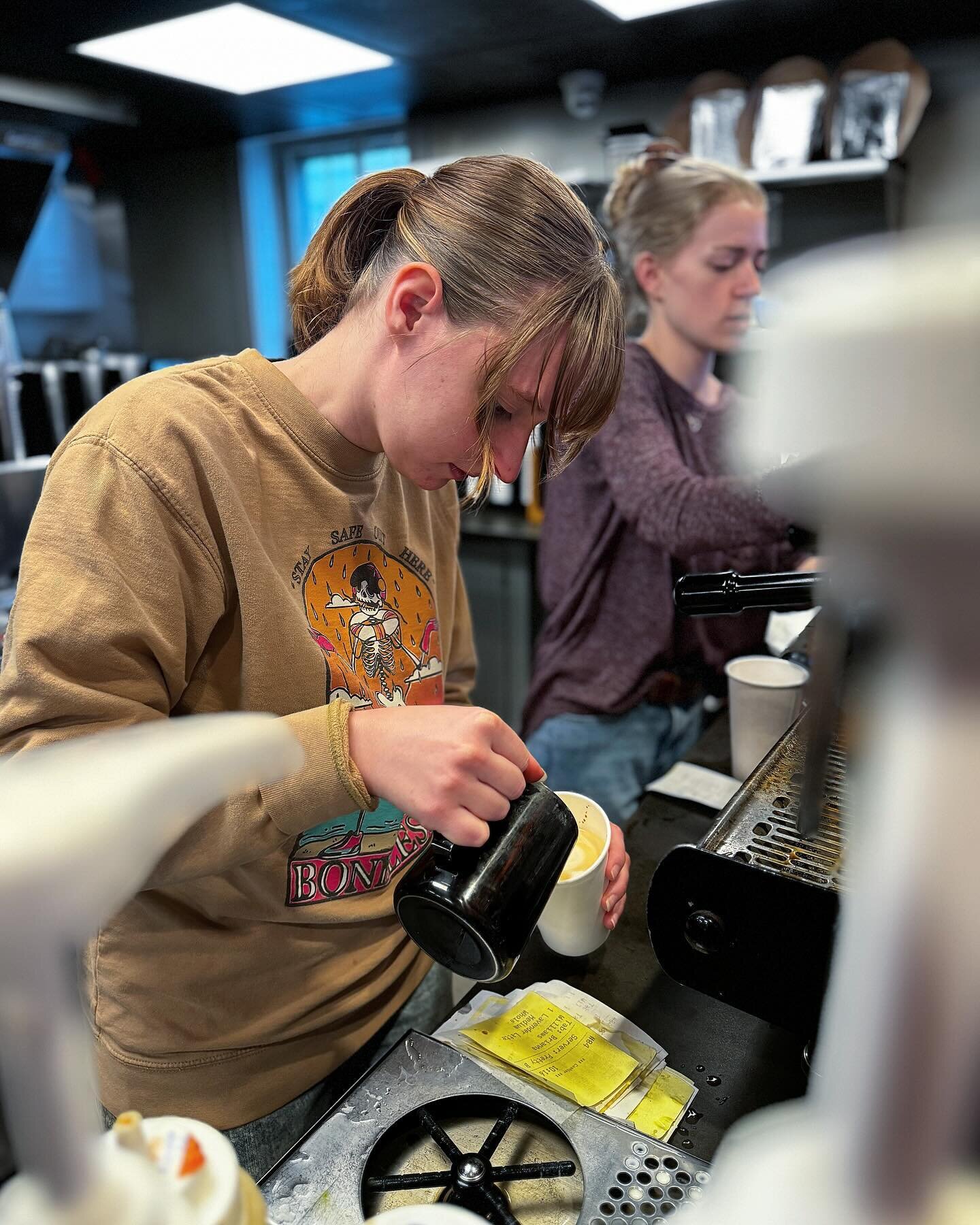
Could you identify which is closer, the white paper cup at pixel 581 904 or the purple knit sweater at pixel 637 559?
the white paper cup at pixel 581 904

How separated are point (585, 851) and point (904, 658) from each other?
0.77 metres

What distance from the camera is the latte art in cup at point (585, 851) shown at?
93 cm

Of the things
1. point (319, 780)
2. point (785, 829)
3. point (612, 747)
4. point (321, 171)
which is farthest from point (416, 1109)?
point (321, 171)

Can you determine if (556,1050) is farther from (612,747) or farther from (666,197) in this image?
(666,197)

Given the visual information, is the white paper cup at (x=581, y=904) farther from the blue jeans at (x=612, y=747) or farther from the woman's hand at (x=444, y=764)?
the blue jeans at (x=612, y=747)

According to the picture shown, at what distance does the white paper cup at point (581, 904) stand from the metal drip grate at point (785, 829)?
0.17m

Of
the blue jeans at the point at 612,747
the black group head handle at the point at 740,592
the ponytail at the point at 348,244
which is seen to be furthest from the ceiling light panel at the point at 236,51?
the black group head handle at the point at 740,592

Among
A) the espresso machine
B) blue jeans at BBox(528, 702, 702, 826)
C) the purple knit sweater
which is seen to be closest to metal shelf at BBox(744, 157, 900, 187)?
the purple knit sweater

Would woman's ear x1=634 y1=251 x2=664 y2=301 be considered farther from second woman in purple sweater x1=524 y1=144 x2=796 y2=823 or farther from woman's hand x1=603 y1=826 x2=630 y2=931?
woman's hand x1=603 y1=826 x2=630 y2=931

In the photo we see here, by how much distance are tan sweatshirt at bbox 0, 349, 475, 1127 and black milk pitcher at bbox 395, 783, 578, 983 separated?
80mm

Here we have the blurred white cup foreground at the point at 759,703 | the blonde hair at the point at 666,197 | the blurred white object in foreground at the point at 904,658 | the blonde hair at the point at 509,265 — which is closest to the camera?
the blurred white object in foreground at the point at 904,658

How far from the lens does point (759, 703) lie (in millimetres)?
1283

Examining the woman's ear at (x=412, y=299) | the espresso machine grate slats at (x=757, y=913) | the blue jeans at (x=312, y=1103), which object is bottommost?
the blue jeans at (x=312, y=1103)

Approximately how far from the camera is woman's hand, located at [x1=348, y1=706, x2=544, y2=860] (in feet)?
2.21
